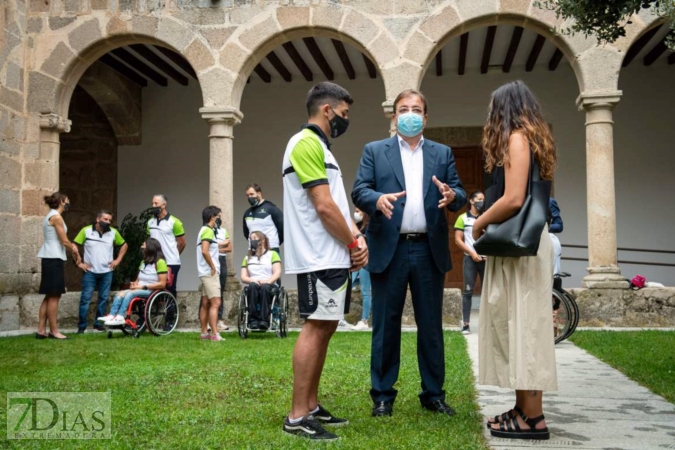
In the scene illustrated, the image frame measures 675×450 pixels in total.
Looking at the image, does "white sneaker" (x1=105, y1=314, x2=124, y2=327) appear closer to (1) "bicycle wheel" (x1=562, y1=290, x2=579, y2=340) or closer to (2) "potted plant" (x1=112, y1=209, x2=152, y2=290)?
(2) "potted plant" (x1=112, y1=209, x2=152, y2=290)

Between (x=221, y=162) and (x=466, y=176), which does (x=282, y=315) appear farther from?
(x=466, y=176)

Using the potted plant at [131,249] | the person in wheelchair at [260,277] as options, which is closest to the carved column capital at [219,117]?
the person in wheelchair at [260,277]

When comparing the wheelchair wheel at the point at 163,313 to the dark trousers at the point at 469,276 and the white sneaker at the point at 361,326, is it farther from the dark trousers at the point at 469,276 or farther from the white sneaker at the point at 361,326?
the dark trousers at the point at 469,276

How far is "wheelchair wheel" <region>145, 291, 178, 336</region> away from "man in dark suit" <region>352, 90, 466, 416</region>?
17.5 ft

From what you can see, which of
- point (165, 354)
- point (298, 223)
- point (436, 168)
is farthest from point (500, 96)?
point (165, 354)

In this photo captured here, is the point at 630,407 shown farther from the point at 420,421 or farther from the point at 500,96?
the point at 500,96

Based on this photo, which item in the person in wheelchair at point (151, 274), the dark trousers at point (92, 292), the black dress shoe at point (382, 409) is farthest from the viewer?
the dark trousers at point (92, 292)

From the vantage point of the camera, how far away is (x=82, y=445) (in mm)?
3141

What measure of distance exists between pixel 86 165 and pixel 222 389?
36.0ft

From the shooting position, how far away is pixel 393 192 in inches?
157

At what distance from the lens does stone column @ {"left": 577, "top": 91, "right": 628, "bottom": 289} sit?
953cm

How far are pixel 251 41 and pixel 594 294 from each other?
568 centimetres

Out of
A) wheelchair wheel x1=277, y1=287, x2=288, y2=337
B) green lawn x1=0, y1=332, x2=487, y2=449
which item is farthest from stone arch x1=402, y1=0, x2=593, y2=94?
green lawn x1=0, y1=332, x2=487, y2=449

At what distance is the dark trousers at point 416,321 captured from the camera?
386cm
